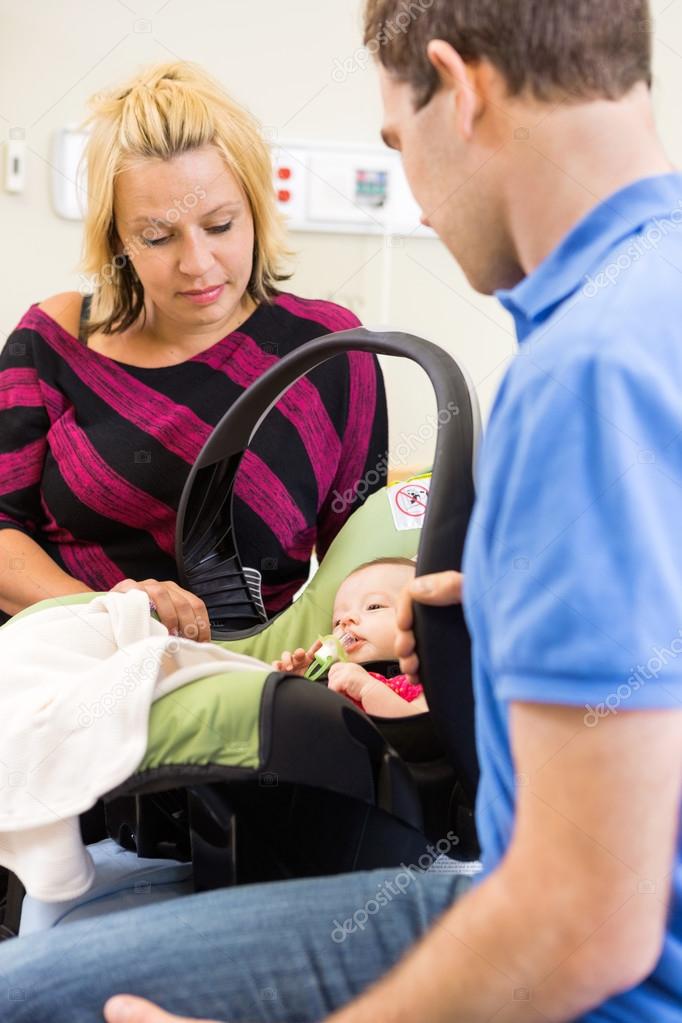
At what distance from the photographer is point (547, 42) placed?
2.04 feet

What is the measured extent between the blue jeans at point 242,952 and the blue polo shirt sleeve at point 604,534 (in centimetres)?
30

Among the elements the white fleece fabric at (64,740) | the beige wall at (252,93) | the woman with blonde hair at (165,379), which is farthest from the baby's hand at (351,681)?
the beige wall at (252,93)

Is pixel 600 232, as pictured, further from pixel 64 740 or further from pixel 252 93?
pixel 252 93

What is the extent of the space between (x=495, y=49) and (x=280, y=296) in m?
1.16

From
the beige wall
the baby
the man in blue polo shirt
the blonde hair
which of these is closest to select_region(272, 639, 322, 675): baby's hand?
the baby

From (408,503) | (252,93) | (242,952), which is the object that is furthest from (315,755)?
(252,93)

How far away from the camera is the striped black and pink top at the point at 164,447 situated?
5.39 ft

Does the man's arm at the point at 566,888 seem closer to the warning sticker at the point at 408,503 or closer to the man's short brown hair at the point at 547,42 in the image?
the man's short brown hair at the point at 547,42

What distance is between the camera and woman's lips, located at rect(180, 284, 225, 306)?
163cm

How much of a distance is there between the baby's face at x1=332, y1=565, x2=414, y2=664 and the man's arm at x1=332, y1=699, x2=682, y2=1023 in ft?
2.54

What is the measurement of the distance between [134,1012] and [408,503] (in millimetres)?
858

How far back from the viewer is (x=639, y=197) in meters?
0.62

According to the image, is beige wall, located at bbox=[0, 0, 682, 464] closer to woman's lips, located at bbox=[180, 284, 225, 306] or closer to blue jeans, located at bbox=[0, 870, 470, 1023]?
woman's lips, located at bbox=[180, 284, 225, 306]

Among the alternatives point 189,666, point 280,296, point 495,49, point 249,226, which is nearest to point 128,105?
point 249,226
